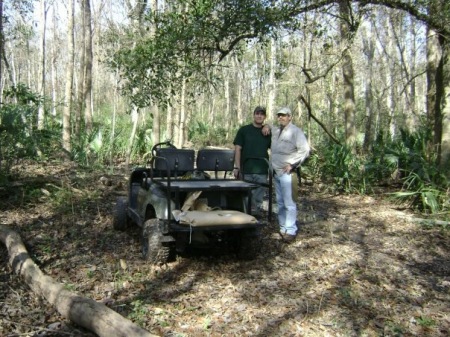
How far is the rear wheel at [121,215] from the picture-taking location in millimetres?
6504

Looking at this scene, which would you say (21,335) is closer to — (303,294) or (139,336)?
(139,336)

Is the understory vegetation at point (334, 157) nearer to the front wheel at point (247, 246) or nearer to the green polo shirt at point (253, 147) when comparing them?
the green polo shirt at point (253, 147)

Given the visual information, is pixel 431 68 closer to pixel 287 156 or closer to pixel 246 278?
pixel 287 156

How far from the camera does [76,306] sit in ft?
12.4

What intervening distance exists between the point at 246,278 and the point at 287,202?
145 cm

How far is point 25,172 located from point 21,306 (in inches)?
206

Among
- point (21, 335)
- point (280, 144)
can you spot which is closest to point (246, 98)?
point (280, 144)

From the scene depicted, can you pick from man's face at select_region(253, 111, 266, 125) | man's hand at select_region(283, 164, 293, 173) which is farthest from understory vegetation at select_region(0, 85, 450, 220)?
man's face at select_region(253, 111, 266, 125)

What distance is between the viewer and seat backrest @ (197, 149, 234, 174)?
581cm

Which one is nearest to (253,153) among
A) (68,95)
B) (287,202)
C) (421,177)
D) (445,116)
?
(287,202)

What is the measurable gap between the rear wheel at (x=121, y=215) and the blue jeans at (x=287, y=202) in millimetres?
2252

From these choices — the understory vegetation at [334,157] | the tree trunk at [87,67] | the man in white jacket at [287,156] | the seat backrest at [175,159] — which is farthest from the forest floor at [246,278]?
the tree trunk at [87,67]

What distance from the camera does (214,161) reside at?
586 centimetres

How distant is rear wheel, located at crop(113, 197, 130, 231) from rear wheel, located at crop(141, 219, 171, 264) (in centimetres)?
148
